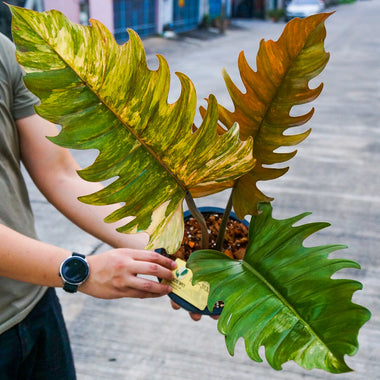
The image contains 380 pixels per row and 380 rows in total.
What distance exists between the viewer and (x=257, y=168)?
766 millimetres

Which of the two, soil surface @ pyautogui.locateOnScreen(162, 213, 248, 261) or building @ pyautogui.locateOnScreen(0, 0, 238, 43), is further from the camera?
building @ pyautogui.locateOnScreen(0, 0, 238, 43)

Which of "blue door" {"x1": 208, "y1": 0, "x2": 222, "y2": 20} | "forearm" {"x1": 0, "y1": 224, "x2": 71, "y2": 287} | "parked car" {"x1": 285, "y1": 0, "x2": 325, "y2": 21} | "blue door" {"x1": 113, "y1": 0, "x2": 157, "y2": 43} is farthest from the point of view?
"parked car" {"x1": 285, "y1": 0, "x2": 325, "y2": 21}

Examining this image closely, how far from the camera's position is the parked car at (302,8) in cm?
1639

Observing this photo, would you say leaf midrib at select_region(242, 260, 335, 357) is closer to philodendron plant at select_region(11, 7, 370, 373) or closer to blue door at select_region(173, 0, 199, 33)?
philodendron plant at select_region(11, 7, 370, 373)

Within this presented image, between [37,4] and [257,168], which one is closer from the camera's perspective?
[257,168]

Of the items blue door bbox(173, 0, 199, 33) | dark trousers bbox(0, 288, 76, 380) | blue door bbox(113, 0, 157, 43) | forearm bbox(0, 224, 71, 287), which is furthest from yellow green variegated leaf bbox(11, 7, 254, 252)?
blue door bbox(173, 0, 199, 33)

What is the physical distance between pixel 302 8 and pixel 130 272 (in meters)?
17.5

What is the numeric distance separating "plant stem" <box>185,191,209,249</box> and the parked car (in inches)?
664

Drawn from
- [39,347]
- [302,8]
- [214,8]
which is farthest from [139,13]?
[39,347]

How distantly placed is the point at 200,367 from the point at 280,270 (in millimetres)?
1475

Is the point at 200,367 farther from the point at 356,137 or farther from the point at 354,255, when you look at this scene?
the point at 356,137

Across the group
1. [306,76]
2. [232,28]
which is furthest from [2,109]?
[232,28]

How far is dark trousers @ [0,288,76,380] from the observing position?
1066 millimetres

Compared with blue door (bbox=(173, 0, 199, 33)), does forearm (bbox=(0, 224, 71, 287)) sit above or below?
above
